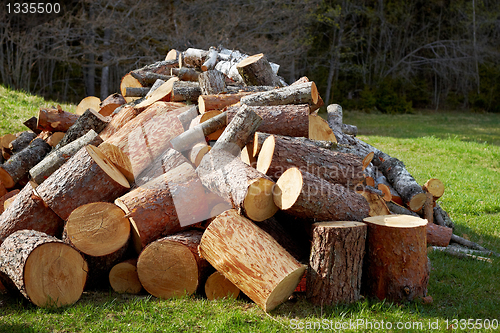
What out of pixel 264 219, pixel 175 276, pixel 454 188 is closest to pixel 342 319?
pixel 264 219

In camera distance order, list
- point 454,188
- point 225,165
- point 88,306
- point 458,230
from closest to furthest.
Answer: point 88,306 < point 225,165 < point 458,230 < point 454,188

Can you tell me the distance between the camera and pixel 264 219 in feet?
11.7

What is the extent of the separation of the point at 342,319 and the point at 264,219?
1.03 metres

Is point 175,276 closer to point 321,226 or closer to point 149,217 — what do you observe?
point 149,217

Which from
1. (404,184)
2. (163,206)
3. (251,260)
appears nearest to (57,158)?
(163,206)

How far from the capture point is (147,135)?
15.1 ft

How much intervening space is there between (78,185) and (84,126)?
1.82 metres

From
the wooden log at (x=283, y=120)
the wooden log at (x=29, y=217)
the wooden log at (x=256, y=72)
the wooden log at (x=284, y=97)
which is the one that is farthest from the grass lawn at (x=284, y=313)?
the wooden log at (x=256, y=72)

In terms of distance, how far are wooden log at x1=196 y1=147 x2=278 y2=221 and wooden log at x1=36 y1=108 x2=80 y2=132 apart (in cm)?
322

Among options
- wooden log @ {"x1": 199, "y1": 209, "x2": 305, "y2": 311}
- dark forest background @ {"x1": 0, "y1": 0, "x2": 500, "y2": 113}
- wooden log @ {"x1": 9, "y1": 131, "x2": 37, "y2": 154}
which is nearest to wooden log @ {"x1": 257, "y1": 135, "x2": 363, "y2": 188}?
wooden log @ {"x1": 199, "y1": 209, "x2": 305, "y2": 311}

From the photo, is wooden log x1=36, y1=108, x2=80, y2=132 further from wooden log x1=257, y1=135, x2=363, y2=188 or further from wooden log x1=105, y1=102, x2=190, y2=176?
wooden log x1=257, y1=135, x2=363, y2=188

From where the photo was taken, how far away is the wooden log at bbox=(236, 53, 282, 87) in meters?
6.36

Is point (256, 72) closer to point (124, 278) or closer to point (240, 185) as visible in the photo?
point (240, 185)

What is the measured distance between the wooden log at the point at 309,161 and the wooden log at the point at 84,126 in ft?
8.47
